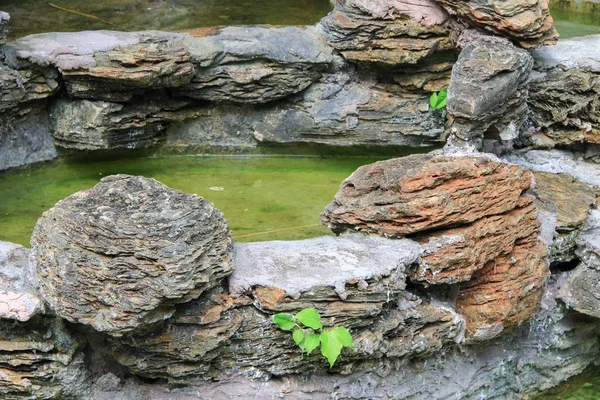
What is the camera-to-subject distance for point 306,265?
385 centimetres

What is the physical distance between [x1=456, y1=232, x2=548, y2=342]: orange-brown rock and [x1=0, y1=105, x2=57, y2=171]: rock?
8.71 ft

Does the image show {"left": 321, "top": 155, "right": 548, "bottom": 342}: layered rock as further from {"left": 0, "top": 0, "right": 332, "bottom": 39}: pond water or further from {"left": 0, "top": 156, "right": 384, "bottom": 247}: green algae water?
{"left": 0, "top": 0, "right": 332, "bottom": 39}: pond water

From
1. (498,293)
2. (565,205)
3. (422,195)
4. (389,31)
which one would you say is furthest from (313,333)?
(389,31)

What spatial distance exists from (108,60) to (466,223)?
2262 millimetres

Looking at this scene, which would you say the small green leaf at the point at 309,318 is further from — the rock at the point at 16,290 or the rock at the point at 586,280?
the rock at the point at 586,280

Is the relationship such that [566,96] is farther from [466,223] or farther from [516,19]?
[466,223]

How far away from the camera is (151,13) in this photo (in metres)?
7.37

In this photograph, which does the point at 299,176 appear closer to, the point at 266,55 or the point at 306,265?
the point at 266,55

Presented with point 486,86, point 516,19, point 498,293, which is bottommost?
point 498,293

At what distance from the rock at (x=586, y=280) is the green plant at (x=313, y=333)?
4.20 feet

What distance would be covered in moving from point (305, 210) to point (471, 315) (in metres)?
1.19

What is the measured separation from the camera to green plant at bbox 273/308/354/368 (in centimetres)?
369

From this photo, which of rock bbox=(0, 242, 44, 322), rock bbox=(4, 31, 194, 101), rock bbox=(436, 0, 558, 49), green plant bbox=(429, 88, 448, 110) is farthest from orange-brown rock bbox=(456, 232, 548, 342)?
rock bbox=(4, 31, 194, 101)

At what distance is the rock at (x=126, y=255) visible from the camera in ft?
11.5
